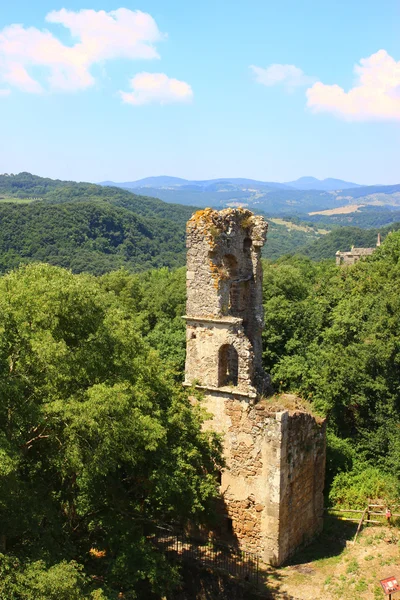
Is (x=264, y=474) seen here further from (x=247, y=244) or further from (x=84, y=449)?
(x=247, y=244)

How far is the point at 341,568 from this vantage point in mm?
14383

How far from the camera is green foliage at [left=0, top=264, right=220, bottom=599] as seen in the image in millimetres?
10320

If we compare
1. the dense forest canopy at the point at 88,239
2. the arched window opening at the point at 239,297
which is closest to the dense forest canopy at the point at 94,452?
the arched window opening at the point at 239,297

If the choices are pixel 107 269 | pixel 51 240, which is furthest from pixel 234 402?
pixel 51 240

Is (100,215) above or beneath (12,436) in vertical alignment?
above

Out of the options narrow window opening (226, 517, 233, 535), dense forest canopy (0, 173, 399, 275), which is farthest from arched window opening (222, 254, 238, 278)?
dense forest canopy (0, 173, 399, 275)

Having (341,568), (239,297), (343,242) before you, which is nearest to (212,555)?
(341,568)

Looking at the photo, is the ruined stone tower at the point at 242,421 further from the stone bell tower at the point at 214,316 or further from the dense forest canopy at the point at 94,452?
the dense forest canopy at the point at 94,452

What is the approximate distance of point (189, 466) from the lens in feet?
41.7

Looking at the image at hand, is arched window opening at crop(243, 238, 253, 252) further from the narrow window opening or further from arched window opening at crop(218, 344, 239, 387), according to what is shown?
the narrow window opening

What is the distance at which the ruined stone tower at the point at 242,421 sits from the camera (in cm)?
1473

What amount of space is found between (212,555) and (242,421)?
3.49 metres

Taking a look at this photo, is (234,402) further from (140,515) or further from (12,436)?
(12,436)

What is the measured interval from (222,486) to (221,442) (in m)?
1.30
